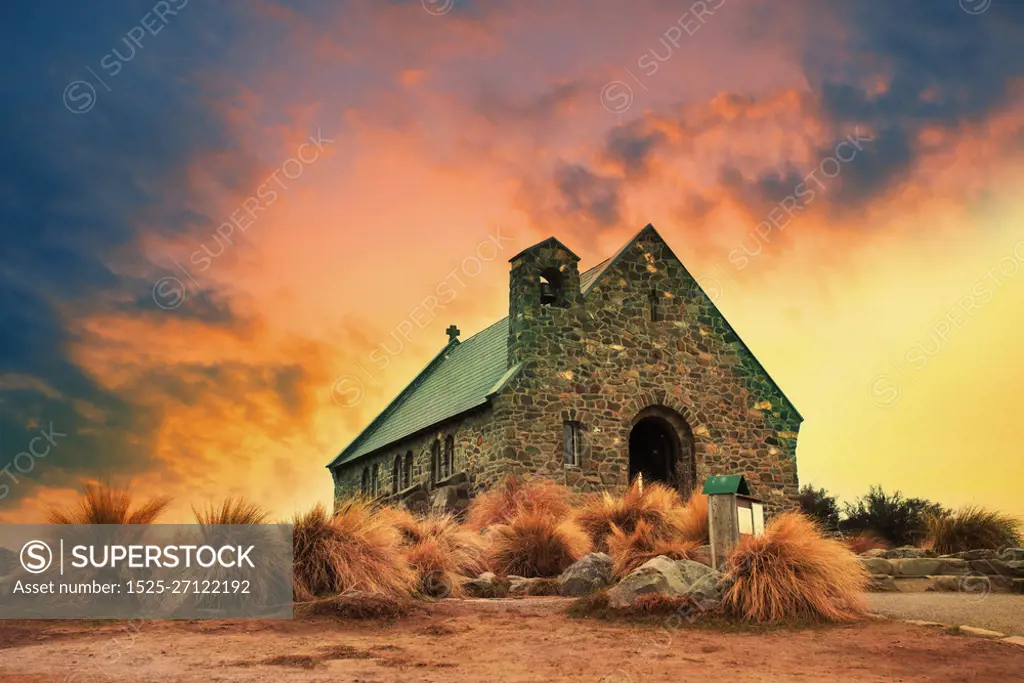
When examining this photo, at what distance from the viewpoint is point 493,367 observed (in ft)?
87.0

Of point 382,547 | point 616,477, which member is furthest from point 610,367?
point 382,547

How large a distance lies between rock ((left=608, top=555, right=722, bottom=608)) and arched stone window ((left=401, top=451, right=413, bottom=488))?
18.8 m

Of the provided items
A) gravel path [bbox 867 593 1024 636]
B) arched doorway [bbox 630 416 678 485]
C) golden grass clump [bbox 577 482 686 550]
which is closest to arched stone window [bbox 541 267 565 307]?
arched doorway [bbox 630 416 678 485]

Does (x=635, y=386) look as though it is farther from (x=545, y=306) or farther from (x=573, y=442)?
(x=545, y=306)

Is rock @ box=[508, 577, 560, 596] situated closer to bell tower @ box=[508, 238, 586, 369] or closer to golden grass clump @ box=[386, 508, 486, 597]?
golden grass clump @ box=[386, 508, 486, 597]

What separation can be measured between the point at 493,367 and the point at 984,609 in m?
16.8

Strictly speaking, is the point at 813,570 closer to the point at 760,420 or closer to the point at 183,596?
the point at 183,596

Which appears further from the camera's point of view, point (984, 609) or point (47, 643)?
point (984, 609)

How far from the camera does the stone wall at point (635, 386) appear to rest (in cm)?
2294

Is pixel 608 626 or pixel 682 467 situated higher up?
pixel 682 467

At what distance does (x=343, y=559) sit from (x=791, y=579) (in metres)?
6.04

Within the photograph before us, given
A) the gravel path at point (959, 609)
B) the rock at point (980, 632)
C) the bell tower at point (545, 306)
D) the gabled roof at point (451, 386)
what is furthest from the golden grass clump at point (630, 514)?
the bell tower at point (545, 306)

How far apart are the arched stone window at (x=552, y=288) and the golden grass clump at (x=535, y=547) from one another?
940 centimetres

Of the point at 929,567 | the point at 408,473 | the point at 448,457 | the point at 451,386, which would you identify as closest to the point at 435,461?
the point at 448,457
